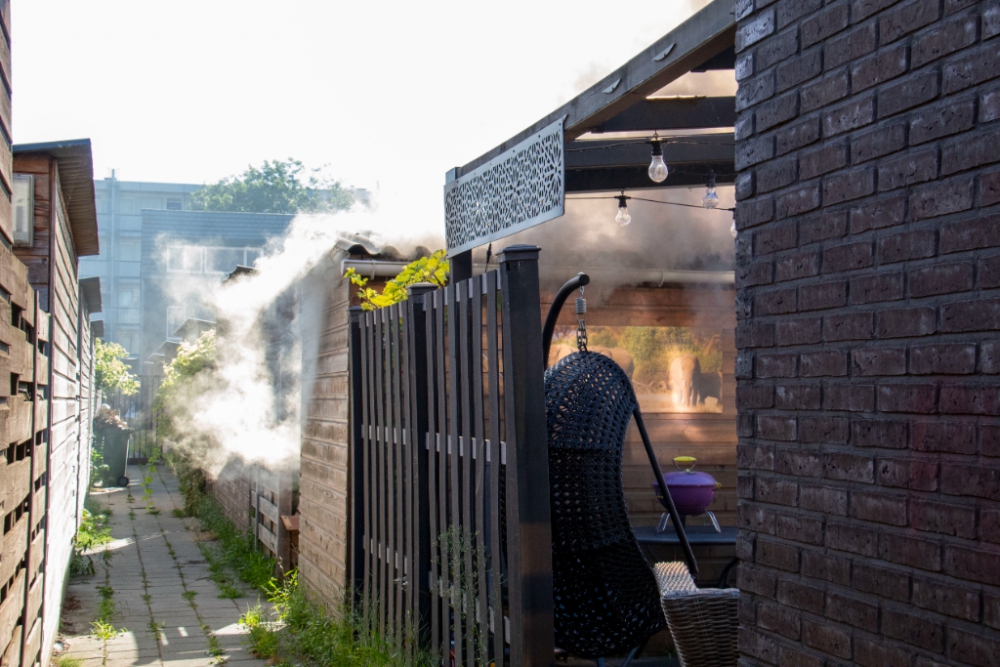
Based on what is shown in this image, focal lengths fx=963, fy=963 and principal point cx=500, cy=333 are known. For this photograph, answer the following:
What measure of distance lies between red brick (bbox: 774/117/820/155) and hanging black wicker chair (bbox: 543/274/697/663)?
6.18 ft

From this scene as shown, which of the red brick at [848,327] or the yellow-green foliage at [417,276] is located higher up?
the yellow-green foliage at [417,276]

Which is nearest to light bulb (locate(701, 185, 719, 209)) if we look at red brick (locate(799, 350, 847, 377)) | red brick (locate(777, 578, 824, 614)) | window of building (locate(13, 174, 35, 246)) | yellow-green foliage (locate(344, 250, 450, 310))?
yellow-green foliage (locate(344, 250, 450, 310))

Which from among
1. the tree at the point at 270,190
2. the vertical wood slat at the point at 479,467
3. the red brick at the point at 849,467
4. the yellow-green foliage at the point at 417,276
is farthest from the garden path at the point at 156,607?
the tree at the point at 270,190

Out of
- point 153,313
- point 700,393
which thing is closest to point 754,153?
point 700,393

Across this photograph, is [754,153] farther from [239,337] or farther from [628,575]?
[239,337]

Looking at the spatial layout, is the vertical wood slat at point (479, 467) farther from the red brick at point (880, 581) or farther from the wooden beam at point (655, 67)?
the red brick at point (880, 581)

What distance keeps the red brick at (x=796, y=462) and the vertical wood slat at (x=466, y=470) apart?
2.04 meters

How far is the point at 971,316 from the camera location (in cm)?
181

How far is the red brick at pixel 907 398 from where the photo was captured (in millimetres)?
1902

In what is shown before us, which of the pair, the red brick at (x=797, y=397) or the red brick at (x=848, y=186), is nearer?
the red brick at (x=848, y=186)

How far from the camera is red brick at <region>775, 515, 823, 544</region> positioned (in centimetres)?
222

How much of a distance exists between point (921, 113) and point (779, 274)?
0.53 metres

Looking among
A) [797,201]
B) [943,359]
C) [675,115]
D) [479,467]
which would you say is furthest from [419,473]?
[943,359]

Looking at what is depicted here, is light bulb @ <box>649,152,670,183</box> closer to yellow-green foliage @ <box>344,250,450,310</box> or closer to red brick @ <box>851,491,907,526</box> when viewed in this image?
yellow-green foliage @ <box>344,250,450,310</box>
